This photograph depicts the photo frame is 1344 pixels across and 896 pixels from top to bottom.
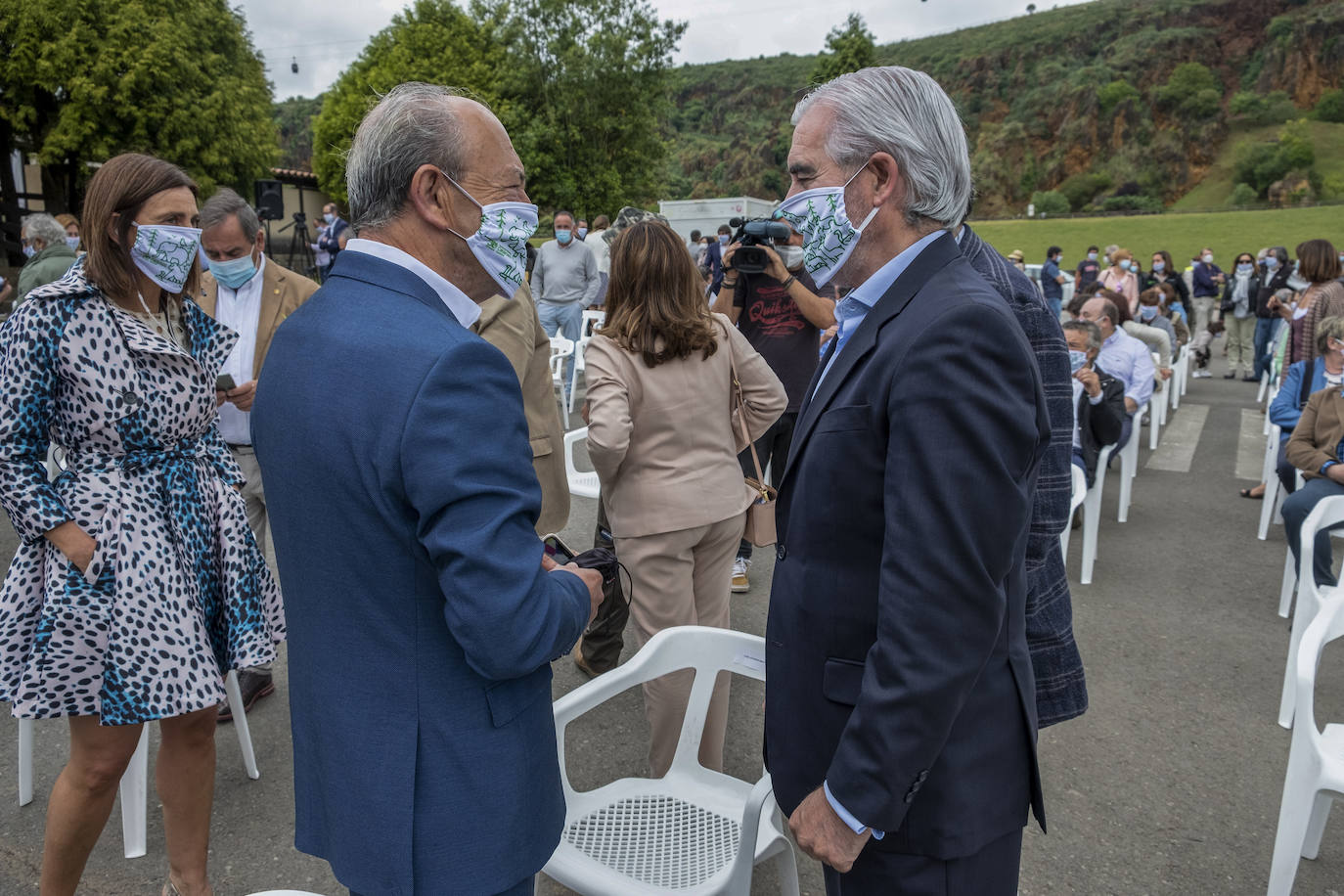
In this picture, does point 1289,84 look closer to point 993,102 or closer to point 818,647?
point 993,102

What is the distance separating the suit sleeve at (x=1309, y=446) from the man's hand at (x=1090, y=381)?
1000 mm

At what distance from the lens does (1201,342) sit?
13719 millimetres

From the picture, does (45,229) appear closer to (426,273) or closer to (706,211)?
(426,273)

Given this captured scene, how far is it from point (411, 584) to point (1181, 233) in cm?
4992

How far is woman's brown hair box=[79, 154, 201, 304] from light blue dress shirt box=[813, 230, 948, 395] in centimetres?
175

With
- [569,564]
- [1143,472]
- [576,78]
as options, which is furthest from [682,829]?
[576,78]

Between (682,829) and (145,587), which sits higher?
(145,587)

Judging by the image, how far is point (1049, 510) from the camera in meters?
1.53

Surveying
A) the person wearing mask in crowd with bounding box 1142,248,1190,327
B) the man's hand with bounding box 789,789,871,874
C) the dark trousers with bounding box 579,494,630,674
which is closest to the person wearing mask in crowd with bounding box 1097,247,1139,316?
the person wearing mask in crowd with bounding box 1142,248,1190,327

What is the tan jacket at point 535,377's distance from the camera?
2893 mm

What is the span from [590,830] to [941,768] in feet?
3.83

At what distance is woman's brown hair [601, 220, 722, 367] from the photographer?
109 inches

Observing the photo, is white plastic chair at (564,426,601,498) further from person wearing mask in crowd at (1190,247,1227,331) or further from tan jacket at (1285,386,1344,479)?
person wearing mask in crowd at (1190,247,1227,331)

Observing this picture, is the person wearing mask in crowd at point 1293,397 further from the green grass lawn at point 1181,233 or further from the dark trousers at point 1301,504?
the green grass lawn at point 1181,233
